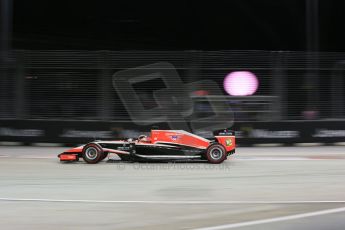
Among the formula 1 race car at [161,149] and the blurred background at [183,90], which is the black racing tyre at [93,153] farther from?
the blurred background at [183,90]

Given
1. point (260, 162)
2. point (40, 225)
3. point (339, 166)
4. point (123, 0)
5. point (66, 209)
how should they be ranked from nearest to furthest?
point (40, 225) → point (66, 209) → point (339, 166) → point (260, 162) → point (123, 0)

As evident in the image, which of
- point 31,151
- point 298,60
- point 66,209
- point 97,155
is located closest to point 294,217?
point 66,209

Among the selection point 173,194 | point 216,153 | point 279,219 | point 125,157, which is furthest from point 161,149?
point 279,219

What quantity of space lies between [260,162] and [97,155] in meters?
4.10

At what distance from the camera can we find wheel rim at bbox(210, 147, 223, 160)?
40.1ft

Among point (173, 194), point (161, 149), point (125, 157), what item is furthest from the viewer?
point (125, 157)

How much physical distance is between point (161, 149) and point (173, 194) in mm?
3859

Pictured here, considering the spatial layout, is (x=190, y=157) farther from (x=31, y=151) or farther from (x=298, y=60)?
(x=298, y=60)

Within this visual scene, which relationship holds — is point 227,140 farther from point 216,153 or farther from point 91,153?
point 91,153

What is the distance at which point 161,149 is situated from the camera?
12.2 m

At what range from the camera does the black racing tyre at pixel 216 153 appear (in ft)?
40.1

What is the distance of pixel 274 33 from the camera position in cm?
3070

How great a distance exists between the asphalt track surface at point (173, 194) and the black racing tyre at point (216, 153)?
0.63 ft

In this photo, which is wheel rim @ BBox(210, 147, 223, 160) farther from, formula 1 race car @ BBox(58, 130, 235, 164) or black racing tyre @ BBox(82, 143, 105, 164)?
black racing tyre @ BBox(82, 143, 105, 164)
